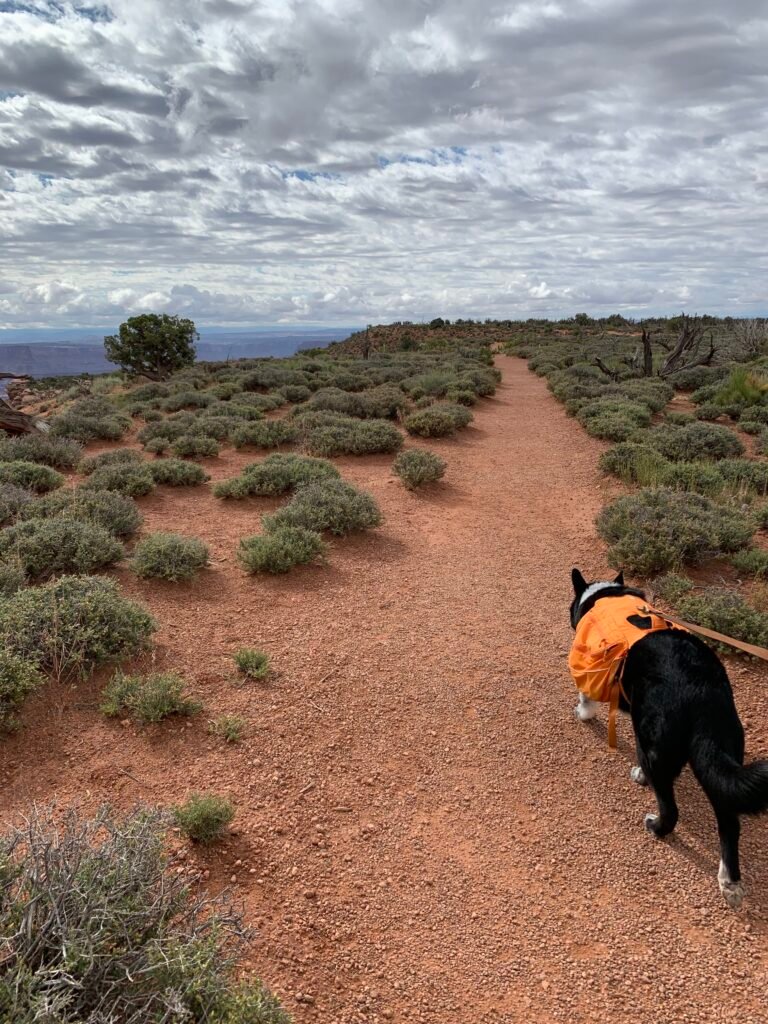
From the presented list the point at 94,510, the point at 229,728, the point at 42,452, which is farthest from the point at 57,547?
the point at 42,452

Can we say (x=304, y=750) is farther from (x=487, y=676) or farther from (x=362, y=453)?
(x=362, y=453)

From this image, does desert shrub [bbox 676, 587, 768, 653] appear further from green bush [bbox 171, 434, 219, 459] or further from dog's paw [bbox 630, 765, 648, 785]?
green bush [bbox 171, 434, 219, 459]

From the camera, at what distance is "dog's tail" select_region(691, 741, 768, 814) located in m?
2.64

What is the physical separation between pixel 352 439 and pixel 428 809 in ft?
30.2

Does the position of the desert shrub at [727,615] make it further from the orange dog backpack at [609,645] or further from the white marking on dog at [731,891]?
the white marking on dog at [731,891]

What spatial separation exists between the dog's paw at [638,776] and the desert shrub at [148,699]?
2870 millimetres

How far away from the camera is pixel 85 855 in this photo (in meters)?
2.29

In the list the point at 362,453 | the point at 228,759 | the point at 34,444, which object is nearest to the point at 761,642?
the point at 228,759

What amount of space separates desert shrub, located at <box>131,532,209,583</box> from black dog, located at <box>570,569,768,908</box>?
4.51 metres

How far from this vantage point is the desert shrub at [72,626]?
4445mm

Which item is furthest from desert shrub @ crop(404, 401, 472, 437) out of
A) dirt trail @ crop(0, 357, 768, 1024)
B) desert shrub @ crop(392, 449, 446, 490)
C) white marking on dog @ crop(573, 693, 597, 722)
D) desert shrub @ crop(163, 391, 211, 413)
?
white marking on dog @ crop(573, 693, 597, 722)

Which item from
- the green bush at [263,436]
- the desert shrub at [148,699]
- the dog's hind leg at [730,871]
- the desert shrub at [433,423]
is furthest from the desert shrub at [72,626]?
the desert shrub at [433,423]

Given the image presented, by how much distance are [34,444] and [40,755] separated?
30.4 feet

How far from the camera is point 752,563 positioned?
251 inches
